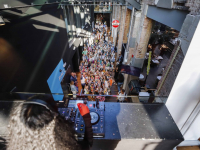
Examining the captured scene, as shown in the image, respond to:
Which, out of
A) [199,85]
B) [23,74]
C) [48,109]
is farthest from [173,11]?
[23,74]

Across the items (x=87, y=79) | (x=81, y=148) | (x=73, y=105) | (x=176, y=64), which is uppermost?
(x=176, y=64)


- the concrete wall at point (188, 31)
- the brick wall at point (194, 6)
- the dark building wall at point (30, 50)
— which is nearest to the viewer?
the concrete wall at point (188, 31)

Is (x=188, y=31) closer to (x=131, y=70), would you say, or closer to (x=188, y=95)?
(x=188, y=95)

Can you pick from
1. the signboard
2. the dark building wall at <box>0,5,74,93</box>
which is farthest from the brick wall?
the dark building wall at <box>0,5,74,93</box>

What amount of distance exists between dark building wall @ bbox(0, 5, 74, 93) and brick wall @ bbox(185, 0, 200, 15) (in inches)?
176

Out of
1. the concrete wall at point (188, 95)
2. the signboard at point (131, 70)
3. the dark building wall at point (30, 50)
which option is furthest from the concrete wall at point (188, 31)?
the dark building wall at point (30, 50)

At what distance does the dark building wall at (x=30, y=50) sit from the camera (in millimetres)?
2885

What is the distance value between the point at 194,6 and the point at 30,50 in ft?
15.6

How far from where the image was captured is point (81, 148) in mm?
1325

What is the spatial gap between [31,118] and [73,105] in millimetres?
1330

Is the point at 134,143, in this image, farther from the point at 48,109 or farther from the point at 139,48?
the point at 139,48

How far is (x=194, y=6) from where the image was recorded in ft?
7.36

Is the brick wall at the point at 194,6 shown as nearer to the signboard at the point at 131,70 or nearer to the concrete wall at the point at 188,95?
the concrete wall at the point at 188,95

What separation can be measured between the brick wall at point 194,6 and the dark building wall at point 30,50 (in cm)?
448
